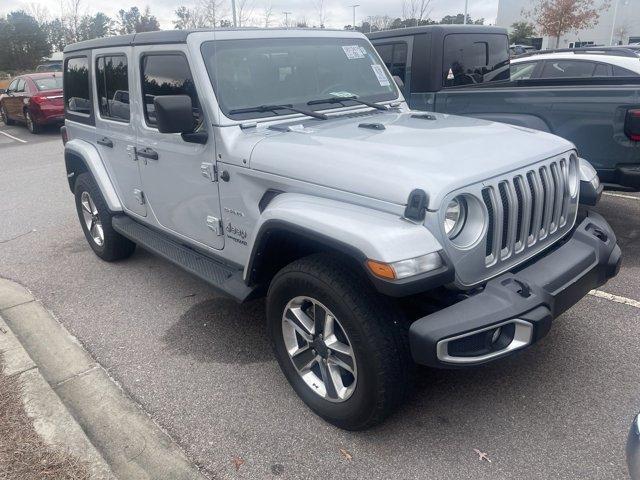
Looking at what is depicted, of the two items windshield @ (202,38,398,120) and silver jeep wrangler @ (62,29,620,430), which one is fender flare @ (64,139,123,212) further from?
windshield @ (202,38,398,120)

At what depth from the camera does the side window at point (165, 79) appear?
336 cm

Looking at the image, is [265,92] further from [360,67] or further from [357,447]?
[357,447]

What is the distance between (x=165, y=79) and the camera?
3.61 metres

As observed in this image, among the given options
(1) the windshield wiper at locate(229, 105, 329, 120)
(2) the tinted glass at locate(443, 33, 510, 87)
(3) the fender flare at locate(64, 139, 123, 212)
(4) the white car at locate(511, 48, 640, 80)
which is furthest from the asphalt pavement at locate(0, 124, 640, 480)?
(4) the white car at locate(511, 48, 640, 80)

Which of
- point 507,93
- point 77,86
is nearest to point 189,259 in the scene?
point 77,86

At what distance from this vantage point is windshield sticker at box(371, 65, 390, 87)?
404cm

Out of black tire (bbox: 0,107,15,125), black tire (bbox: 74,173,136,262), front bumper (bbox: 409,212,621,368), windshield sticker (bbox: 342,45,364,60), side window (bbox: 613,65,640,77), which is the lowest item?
black tire (bbox: 0,107,15,125)

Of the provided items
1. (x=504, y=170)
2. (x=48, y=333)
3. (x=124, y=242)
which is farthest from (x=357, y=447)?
(x=124, y=242)

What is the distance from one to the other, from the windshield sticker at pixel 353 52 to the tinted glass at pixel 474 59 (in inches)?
88.1

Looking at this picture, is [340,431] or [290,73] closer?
[340,431]

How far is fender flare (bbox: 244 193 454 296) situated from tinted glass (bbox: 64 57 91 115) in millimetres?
2971

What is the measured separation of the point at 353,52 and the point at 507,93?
202 cm

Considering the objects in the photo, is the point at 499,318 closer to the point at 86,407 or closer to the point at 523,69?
the point at 86,407

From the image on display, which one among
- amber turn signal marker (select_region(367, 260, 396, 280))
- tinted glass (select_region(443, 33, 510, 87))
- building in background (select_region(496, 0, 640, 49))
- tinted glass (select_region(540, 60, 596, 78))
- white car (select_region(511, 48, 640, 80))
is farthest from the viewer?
building in background (select_region(496, 0, 640, 49))
